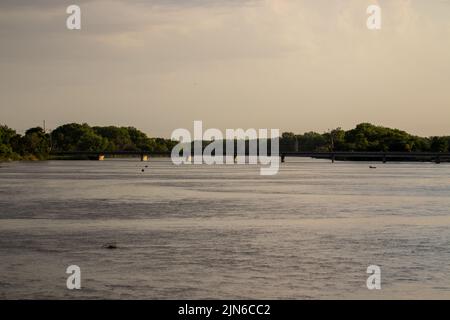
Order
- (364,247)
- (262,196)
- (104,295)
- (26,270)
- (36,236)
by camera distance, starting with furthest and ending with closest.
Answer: (262,196), (36,236), (364,247), (26,270), (104,295)

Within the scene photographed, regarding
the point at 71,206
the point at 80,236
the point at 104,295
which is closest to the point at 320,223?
the point at 80,236

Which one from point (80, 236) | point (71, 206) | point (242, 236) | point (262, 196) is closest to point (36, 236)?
point (80, 236)

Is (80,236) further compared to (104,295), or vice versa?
(80,236)

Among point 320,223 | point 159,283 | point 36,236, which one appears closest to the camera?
point 159,283

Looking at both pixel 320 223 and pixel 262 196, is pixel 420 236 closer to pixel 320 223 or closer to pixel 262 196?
pixel 320 223

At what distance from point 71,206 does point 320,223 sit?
19536 millimetres

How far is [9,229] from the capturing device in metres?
39.1

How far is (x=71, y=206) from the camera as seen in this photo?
55844 millimetres
